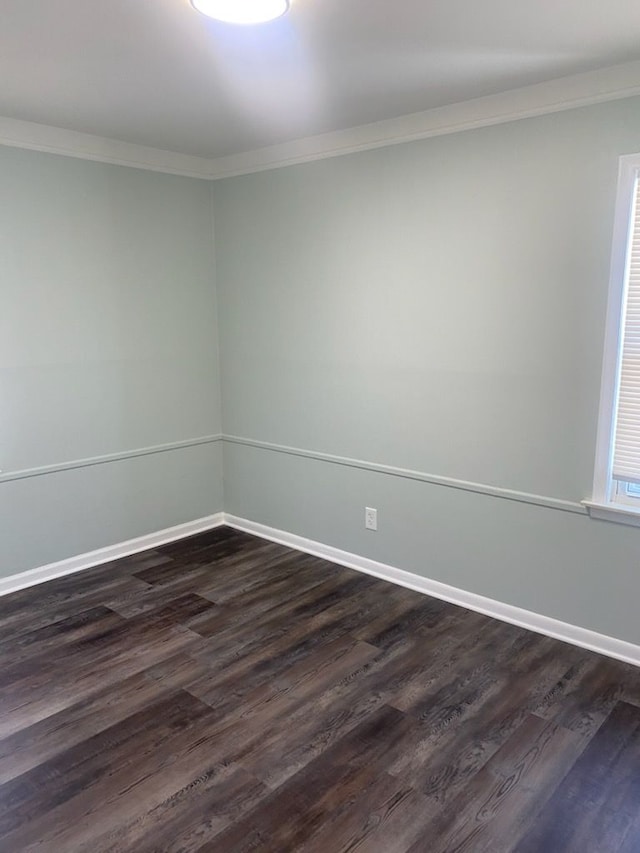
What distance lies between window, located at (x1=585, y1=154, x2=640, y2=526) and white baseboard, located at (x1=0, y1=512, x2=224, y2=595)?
2.51 m

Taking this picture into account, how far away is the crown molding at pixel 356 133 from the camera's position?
2396mm

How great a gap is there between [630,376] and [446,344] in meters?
0.84

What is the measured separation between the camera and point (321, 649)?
2723 millimetres

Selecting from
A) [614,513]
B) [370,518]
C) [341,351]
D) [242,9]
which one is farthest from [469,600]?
[242,9]

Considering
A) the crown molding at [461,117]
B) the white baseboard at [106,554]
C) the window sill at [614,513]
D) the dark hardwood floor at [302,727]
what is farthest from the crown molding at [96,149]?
the window sill at [614,513]

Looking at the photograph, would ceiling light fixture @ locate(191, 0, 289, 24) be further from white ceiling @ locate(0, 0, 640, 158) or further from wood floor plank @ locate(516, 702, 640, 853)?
wood floor plank @ locate(516, 702, 640, 853)

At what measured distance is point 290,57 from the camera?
7.19ft

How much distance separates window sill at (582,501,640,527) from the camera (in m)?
2.51

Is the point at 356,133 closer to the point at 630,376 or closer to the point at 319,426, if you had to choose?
the point at 319,426

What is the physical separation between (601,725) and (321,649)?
113 centimetres

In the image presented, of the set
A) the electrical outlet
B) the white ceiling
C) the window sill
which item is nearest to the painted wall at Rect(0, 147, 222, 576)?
the white ceiling

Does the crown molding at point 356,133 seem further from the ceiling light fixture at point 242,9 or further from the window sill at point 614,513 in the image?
the window sill at point 614,513

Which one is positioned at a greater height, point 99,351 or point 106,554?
point 99,351

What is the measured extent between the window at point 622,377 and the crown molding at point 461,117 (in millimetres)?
300
